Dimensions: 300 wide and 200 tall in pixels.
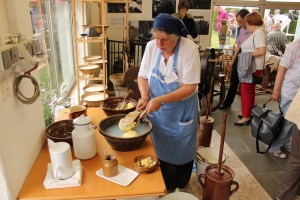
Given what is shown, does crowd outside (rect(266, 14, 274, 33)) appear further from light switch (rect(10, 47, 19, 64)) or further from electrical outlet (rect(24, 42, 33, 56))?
light switch (rect(10, 47, 19, 64))

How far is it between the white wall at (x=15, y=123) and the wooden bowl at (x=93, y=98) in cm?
129

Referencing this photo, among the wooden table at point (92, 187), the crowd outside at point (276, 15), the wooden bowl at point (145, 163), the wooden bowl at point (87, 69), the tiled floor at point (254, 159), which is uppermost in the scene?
the crowd outside at point (276, 15)

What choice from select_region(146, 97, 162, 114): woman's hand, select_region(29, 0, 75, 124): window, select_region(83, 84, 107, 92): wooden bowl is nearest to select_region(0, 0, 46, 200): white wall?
select_region(29, 0, 75, 124): window

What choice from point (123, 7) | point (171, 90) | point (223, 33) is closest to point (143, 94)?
point (171, 90)

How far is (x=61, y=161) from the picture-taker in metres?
1.08

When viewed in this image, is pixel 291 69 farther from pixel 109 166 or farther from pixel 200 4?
pixel 200 4

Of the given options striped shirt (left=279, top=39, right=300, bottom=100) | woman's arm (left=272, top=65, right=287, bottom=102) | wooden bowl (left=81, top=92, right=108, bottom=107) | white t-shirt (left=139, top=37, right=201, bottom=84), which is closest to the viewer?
white t-shirt (left=139, top=37, right=201, bottom=84)

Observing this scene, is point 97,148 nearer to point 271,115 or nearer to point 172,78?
point 172,78

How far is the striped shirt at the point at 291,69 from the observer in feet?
6.84

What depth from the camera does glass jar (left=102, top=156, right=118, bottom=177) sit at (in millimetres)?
1121

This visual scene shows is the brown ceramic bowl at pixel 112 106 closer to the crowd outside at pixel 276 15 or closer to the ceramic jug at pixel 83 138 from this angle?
the ceramic jug at pixel 83 138

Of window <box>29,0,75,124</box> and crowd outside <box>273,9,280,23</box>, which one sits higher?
crowd outside <box>273,9,280,23</box>

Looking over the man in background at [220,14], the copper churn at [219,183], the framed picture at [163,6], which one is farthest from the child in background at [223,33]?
the copper churn at [219,183]

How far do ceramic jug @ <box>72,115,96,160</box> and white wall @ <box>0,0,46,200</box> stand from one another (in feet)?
0.69
